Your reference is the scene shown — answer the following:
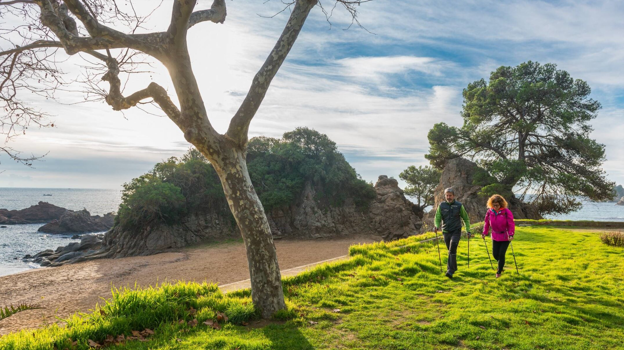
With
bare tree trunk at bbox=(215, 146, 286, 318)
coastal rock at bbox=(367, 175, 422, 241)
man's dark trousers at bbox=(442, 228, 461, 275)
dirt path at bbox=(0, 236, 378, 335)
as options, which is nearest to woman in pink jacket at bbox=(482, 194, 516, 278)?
man's dark trousers at bbox=(442, 228, 461, 275)

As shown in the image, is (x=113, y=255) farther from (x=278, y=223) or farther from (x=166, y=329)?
(x=166, y=329)

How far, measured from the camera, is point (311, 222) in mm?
25531

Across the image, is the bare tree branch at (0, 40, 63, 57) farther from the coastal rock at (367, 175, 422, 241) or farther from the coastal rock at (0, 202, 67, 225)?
the coastal rock at (0, 202, 67, 225)

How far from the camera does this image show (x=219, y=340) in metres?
4.18

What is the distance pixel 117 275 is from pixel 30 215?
2140 inches

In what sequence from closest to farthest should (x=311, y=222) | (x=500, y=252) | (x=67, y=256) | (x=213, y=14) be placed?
(x=213, y=14) → (x=500, y=252) → (x=67, y=256) → (x=311, y=222)

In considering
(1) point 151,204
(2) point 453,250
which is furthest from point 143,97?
(1) point 151,204

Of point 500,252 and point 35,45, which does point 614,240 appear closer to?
point 500,252

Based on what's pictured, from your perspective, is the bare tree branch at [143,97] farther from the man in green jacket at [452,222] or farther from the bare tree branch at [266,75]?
the man in green jacket at [452,222]

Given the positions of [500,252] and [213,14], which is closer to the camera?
[213,14]

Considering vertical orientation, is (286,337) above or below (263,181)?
below

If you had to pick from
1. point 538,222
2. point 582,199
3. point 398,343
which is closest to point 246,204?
point 398,343

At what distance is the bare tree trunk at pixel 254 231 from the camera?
499 centimetres

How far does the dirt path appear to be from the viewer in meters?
10.8
